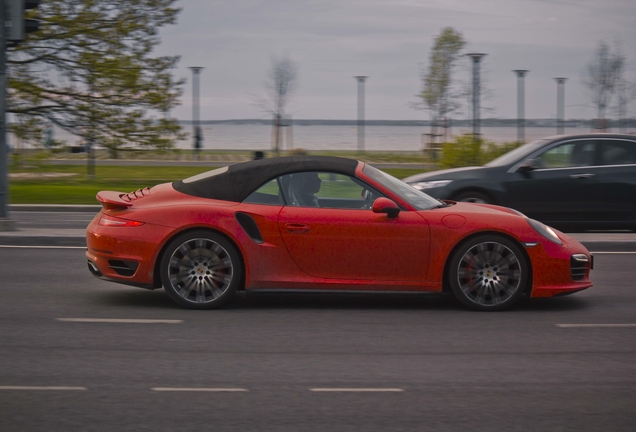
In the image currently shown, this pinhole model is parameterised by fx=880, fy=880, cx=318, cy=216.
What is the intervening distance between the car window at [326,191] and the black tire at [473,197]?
536 centimetres

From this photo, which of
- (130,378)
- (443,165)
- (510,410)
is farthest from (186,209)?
(443,165)

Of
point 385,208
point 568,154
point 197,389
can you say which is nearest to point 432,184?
point 568,154

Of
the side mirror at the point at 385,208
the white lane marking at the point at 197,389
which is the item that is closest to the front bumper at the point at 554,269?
the side mirror at the point at 385,208

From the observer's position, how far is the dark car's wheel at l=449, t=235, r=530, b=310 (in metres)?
7.16

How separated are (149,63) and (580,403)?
71.6 ft

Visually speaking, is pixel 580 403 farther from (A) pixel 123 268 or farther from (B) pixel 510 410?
(A) pixel 123 268

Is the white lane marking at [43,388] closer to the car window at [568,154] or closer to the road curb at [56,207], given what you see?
the car window at [568,154]

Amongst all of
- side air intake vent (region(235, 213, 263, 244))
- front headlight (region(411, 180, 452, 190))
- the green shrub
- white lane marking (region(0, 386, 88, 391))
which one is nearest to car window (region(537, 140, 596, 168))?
front headlight (region(411, 180, 452, 190))

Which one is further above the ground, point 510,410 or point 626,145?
point 626,145

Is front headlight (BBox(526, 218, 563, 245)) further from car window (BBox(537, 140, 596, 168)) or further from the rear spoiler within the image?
car window (BBox(537, 140, 596, 168))

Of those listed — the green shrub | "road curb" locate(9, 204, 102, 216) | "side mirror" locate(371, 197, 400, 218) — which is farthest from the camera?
the green shrub

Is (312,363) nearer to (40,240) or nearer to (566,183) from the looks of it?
(40,240)

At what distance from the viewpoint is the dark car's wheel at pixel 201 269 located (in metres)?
7.11

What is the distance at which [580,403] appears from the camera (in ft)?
15.8
